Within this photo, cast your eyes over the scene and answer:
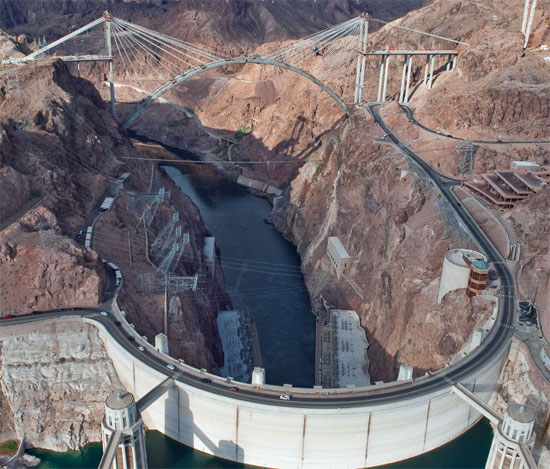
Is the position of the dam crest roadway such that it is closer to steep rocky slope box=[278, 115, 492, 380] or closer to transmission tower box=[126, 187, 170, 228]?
steep rocky slope box=[278, 115, 492, 380]

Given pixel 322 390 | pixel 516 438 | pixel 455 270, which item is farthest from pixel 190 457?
pixel 455 270

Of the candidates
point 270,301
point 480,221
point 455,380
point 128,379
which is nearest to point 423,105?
point 480,221

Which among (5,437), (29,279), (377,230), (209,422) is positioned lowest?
(5,437)

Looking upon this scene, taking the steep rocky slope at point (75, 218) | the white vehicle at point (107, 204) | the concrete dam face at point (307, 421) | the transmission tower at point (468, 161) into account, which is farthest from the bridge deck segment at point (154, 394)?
the transmission tower at point (468, 161)

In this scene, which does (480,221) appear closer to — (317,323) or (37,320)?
(317,323)

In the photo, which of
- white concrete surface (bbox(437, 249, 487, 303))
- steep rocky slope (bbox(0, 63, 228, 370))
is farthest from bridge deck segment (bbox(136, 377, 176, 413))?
white concrete surface (bbox(437, 249, 487, 303))

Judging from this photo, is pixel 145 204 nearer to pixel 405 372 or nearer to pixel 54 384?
pixel 54 384
